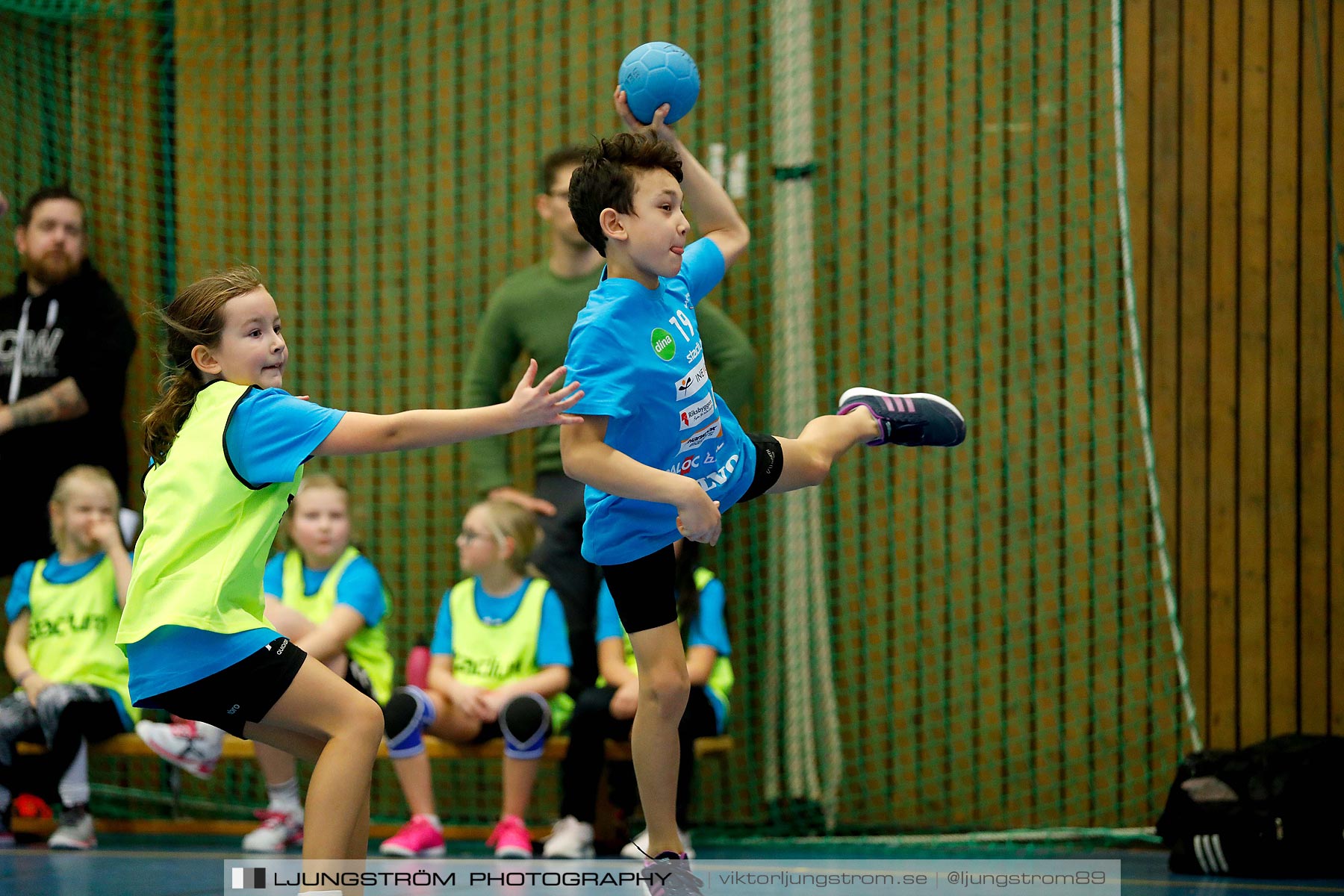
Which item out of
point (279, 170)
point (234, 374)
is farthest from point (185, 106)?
point (234, 374)

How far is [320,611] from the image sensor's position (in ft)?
16.6

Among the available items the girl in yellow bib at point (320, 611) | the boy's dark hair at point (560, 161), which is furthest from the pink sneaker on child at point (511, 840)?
the boy's dark hair at point (560, 161)

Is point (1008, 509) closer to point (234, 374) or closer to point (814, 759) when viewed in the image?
point (814, 759)

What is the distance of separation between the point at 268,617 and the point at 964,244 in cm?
290

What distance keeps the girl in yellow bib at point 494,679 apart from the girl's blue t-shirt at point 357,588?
24 centimetres

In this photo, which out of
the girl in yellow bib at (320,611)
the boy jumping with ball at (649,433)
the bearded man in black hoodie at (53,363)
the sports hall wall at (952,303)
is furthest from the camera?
the bearded man in black hoodie at (53,363)

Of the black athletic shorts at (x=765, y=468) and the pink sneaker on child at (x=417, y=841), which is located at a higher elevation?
the black athletic shorts at (x=765, y=468)

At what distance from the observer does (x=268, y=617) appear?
4.82m

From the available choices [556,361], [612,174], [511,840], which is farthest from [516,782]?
[612,174]

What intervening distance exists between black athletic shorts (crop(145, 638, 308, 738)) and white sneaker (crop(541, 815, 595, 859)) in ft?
6.34

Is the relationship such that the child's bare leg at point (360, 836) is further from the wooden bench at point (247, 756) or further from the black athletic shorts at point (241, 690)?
the wooden bench at point (247, 756)

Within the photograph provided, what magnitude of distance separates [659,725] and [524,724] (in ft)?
5.06

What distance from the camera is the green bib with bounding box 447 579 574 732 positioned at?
488 centimetres

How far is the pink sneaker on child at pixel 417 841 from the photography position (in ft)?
14.9
